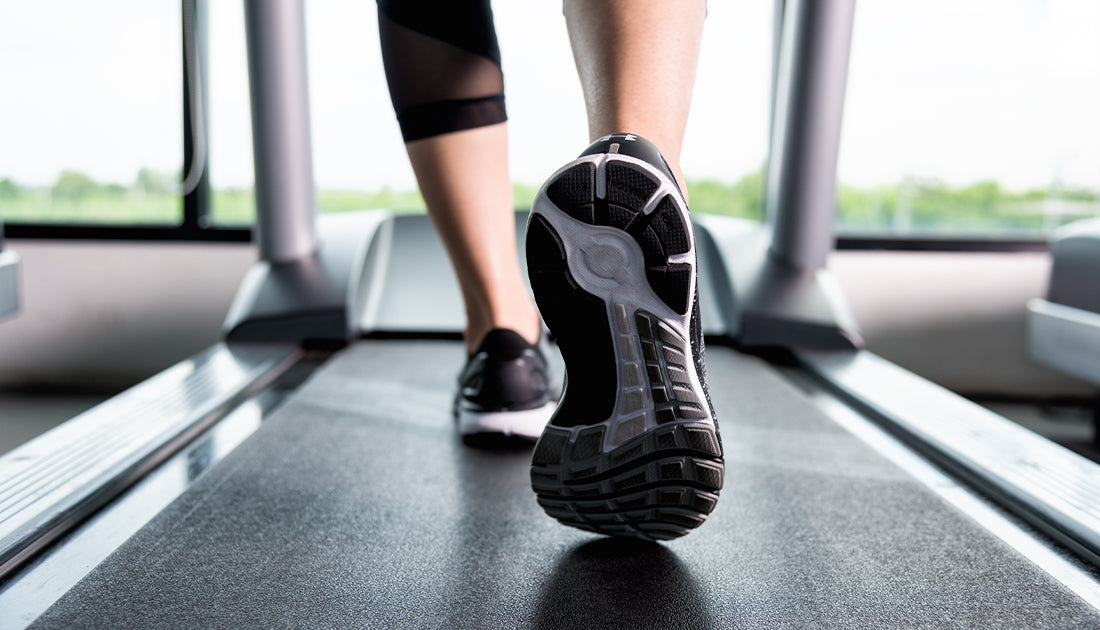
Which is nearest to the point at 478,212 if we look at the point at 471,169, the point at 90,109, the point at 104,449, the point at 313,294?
the point at 471,169

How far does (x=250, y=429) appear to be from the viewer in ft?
3.47

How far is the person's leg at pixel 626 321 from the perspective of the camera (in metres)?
0.58

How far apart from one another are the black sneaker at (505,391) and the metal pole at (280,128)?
1.00 meters

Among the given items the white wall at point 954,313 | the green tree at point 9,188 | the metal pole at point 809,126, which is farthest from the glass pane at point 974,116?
the green tree at point 9,188

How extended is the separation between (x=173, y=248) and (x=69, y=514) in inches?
59.9

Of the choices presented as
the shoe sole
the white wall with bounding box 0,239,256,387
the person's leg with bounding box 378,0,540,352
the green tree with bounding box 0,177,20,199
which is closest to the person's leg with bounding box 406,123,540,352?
the person's leg with bounding box 378,0,540,352

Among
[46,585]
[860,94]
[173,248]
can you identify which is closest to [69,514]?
[46,585]

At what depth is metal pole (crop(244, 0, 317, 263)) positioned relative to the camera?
1.74 m

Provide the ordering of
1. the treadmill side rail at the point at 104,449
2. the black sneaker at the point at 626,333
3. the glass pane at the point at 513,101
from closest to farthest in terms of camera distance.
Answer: the black sneaker at the point at 626,333 → the treadmill side rail at the point at 104,449 → the glass pane at the point at 513,101

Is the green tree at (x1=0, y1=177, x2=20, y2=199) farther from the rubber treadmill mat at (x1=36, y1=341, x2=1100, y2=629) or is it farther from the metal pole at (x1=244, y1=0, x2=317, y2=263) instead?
the rubber treadmill mat at (x1=36, y1=341, x2=1100, y2=629)

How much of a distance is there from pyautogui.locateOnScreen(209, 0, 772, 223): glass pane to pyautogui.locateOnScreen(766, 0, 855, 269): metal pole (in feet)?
1.47

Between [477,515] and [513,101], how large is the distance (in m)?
1.72

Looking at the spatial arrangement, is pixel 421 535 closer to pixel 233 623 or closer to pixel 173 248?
pixel 233 623

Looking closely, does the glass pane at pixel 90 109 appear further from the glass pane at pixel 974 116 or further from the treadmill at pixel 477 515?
the glass pane at pixel 974 116
